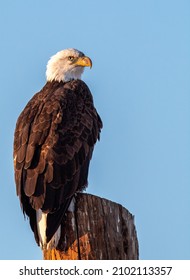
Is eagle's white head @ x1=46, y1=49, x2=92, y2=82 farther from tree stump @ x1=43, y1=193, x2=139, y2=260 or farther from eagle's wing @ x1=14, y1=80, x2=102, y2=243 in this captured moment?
tree stump @ x1=43, y1=193, x2=139, y2=260

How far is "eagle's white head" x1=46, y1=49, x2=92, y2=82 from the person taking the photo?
32.6 feet

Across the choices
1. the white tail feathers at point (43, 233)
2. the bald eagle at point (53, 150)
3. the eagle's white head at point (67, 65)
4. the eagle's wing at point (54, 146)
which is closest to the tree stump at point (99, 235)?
the white tail feathers at point (43, 233)

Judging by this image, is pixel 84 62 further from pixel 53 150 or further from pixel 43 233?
pixel 43 233

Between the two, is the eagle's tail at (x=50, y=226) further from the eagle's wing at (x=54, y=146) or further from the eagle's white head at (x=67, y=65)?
the eagle's white head at (x=67, y=65)

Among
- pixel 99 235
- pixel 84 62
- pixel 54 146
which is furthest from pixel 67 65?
pixel 99 235

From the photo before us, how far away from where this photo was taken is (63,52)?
10.1m

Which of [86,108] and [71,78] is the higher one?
[71,78]

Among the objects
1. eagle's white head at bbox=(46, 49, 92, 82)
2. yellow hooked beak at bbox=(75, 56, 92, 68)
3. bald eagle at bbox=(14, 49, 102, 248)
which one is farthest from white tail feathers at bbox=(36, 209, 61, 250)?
yellow hooked beak at bbox=(75, 56, 92, 68)

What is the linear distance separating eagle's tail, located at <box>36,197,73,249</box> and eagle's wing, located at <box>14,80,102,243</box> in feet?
0.09

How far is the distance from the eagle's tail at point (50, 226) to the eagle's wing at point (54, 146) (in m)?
0.03
